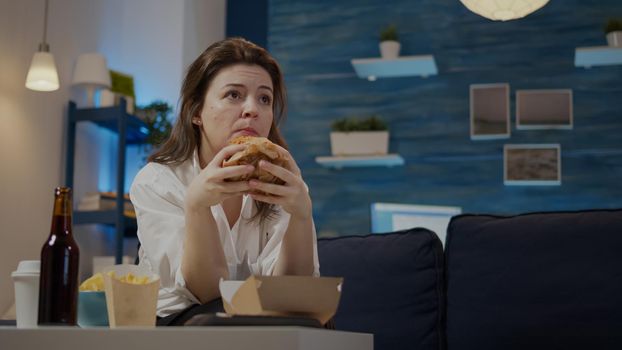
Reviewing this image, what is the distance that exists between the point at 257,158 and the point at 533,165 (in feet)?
12.4

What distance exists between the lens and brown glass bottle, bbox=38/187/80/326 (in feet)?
4.12

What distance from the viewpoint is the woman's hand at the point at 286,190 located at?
1731 mm

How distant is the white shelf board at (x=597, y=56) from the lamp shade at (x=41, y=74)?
3.04 m

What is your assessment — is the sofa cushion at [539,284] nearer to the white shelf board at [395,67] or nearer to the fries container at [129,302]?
the fries container at [129,302]


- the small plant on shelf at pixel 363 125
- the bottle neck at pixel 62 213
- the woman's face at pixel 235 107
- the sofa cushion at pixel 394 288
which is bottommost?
the sofa cushion at pixel 394 288

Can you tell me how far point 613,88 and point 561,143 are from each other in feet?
1.54

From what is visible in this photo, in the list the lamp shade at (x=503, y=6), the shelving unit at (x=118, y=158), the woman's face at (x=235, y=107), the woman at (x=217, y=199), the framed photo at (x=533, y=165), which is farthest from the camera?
the framed photo at (x=533, y=165)

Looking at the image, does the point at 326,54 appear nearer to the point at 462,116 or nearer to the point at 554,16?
the point at 462,116

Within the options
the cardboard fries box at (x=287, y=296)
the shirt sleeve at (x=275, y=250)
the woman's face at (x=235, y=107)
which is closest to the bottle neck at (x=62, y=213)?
the cardboard fries box at (x=287, y=296)

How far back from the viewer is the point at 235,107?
215cm

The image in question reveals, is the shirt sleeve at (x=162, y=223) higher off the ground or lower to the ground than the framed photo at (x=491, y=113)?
lower

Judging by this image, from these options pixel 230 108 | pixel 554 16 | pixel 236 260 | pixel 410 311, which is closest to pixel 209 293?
pixel 236 260

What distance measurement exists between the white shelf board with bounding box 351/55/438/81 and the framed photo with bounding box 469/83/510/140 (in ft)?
1.15

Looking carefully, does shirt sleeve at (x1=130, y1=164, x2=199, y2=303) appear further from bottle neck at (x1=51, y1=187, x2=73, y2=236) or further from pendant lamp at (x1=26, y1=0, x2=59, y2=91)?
pendant lamp at (x1=26, y1=0, x2=59, y2=91)
